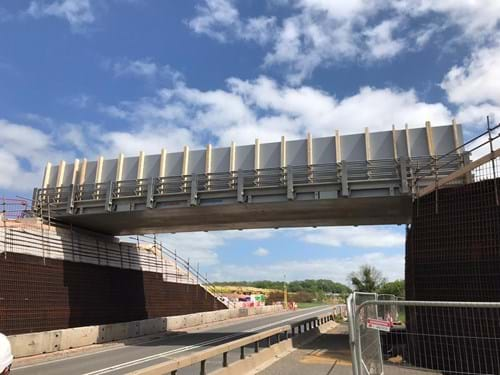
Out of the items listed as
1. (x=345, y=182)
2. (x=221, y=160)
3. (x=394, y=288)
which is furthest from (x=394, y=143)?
(x=394, y=288)

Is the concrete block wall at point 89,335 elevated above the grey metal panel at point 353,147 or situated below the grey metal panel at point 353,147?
below

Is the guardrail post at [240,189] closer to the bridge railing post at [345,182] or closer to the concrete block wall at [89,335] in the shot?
the bridge railing post at [345,182]

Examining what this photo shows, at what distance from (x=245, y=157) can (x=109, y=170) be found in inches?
321

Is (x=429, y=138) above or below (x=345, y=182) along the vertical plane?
above

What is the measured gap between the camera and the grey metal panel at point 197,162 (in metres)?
23.9

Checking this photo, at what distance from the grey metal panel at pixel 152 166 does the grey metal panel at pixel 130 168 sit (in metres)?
0.59

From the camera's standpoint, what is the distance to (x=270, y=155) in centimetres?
2278

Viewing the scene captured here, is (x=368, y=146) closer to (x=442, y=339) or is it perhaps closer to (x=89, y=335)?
(x=442, y=339)

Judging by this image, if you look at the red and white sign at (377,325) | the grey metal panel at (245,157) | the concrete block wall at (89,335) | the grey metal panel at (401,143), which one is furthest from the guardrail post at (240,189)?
the red and white sign at (377,325)

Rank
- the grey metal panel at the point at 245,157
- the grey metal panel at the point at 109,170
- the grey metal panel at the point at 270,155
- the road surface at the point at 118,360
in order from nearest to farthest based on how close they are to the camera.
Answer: the road surface at the point at 118,360
the grey metal panel at the point at 270,155
the grey metal panel at the point at 245,157
the grey metal panel at the point at 109,170

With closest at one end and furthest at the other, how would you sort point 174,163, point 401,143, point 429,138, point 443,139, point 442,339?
point 442,339
point 443,139
point 429,138
point 401,143
point 174,163

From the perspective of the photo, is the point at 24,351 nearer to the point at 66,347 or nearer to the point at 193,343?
the point at 66,347

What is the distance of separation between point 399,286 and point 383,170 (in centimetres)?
4732

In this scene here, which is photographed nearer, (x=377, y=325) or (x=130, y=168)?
(x=377, y=325)
